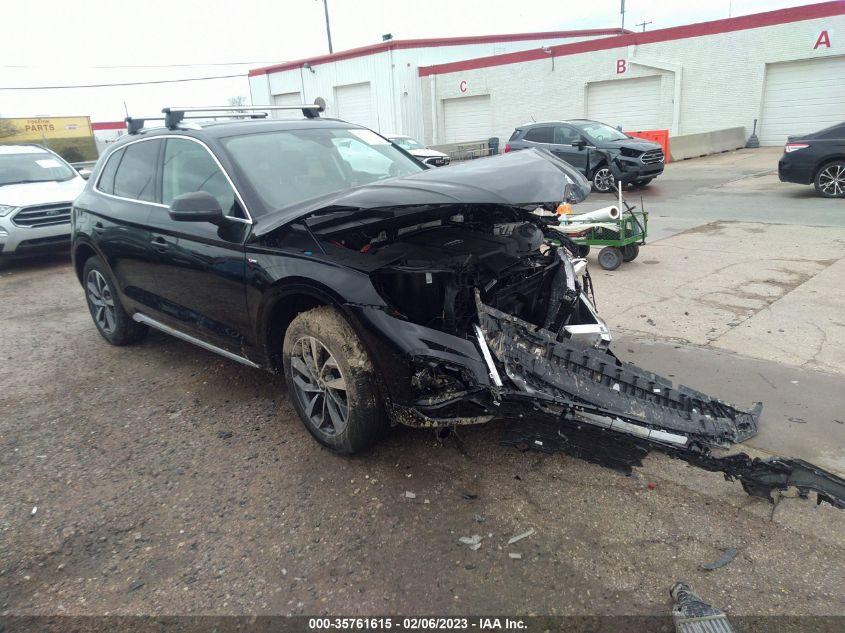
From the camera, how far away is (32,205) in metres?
8.93

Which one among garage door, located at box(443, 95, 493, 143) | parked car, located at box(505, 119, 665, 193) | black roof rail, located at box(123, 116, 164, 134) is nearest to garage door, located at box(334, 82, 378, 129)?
garage door, located at box(443, 95, 493, 143)

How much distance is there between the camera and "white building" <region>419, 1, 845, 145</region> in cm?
1939

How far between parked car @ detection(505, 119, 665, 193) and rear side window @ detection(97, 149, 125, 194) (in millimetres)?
11265

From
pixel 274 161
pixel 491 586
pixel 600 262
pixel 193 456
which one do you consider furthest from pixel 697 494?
pixel 600 262

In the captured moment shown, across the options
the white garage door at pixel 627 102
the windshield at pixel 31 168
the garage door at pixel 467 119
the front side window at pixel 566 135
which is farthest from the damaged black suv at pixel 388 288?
the garage door at pixel 467 119

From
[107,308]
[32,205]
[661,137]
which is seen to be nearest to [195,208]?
[107,308]

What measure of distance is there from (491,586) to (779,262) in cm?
646

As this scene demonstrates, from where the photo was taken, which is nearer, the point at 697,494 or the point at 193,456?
the point at 697,494

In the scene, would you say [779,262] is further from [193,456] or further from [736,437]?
[193,456]

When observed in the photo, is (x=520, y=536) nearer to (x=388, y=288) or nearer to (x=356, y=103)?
(x=388, y=288)

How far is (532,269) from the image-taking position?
3.68 m

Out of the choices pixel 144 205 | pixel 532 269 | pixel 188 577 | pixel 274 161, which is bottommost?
pixel 188 577

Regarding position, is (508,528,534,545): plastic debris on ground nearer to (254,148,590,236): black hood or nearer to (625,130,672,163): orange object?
(254,148,590,236): black hood

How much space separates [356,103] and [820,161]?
26527mm
